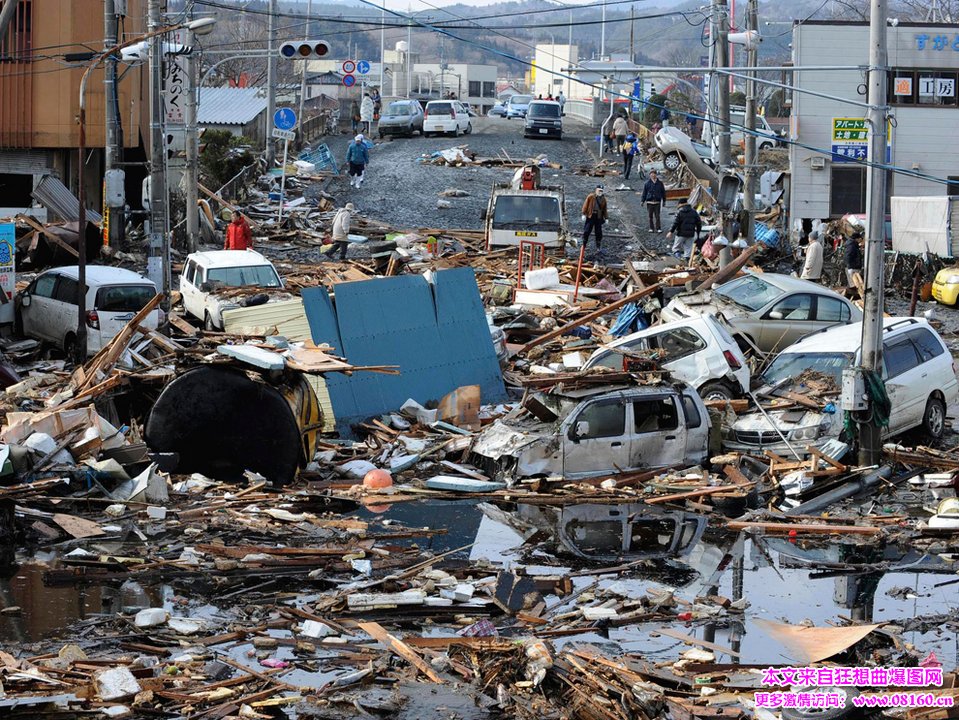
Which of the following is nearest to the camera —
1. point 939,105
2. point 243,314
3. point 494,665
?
point 494,665

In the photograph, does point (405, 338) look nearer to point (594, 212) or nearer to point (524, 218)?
point (524, 218)

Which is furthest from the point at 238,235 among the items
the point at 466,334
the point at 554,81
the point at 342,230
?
the point at 554,81

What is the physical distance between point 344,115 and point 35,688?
61245 mm

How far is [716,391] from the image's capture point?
18.7m

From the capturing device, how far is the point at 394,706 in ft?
30.7

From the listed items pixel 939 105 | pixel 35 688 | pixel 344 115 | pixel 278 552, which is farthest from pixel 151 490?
pixel 344 115

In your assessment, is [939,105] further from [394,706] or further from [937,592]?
[394,706]

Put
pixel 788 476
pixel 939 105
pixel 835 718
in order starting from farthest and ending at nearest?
pixel 939 105 < pixel 788 476 < pixel 835 718

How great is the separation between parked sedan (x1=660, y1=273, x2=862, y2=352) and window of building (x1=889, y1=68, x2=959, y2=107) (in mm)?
15722

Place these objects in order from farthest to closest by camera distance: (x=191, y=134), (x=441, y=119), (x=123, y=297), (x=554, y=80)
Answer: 1. (x=554, y=80)
2. (x=441, y=119)
3. (x=191, y=134)
4. (x=123, y=297)

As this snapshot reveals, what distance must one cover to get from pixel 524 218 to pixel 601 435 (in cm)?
1607

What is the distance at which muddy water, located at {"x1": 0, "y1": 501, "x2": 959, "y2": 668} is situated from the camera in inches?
428

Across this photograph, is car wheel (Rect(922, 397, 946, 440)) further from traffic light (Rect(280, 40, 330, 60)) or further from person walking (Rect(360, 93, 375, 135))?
person walking (Rect(360, 93, 375, 135))

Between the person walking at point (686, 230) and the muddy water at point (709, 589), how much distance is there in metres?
17.8
